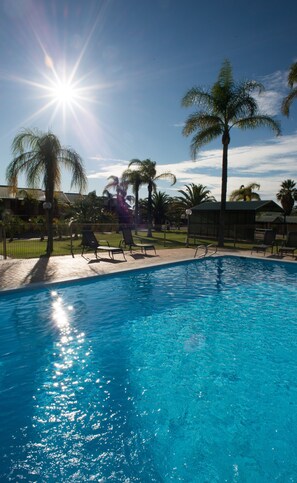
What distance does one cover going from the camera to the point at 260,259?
45.8ft

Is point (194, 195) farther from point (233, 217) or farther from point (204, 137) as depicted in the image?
point (204, 137)

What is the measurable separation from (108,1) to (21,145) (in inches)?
289

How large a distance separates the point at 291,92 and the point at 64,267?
16039 mm

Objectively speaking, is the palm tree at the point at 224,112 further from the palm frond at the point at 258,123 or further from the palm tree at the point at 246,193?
the palm tree at the point at 246,193

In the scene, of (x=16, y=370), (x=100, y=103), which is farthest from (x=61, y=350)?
(x=100, y=103)

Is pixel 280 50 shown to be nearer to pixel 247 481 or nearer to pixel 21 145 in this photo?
pixel 21 145

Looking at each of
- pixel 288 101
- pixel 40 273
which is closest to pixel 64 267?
pixel 40 273

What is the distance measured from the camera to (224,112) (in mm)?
18344

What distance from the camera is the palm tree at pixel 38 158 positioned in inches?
555

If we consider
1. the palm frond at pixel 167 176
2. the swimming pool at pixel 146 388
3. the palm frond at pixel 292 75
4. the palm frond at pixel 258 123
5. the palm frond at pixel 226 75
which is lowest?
the swimming pool at pixel 146 388

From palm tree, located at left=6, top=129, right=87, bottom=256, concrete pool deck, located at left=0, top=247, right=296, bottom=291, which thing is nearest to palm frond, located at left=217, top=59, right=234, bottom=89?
palm tree, located at left=6, top=129, right=87, bottom=256

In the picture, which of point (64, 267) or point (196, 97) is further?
point (196, 97)

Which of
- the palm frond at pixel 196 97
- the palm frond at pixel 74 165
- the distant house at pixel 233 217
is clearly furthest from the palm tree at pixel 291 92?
the palm frond at pixel 74 165

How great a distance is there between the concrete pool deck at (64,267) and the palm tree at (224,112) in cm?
759
